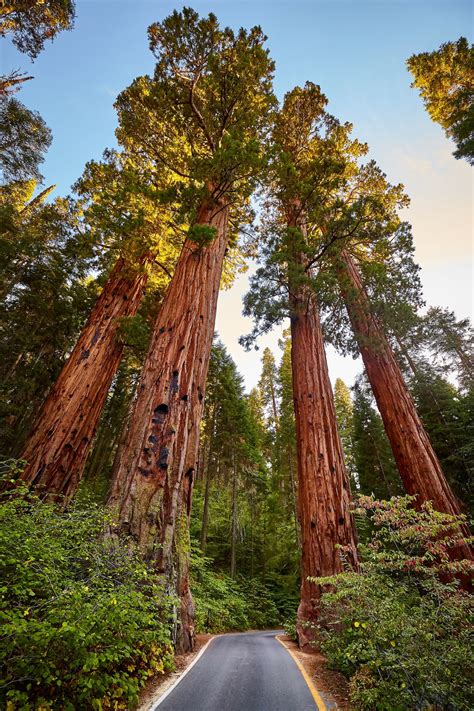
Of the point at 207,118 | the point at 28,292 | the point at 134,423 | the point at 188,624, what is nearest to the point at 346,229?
the point at 207,118

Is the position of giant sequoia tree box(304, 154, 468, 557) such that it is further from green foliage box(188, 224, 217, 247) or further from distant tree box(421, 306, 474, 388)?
distant tree box(421, 306, 474, 388)

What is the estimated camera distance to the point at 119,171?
956 centimetres

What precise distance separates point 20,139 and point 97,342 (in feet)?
29.4

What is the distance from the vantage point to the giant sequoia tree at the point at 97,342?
22.9 ft

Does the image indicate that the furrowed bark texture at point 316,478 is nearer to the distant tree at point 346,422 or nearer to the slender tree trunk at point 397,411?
the slender tree trunk at point 397,411

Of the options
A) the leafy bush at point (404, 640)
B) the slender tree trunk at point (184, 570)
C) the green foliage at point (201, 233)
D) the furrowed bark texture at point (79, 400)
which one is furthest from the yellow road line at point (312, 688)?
the green foliage at point (201, 233)

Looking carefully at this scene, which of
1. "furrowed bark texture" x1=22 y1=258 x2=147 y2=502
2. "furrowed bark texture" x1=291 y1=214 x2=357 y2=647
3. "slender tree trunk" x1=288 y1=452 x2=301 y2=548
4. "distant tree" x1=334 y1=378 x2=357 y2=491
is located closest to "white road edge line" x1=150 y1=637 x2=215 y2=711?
"furrowed bark texture" x1=291 y1=214 x2=357 y2=647

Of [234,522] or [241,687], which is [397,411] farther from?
[234,522]

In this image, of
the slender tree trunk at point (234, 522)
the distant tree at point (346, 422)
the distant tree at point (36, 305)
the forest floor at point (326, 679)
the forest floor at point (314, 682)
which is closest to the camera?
the forest floor at point (314, 682)

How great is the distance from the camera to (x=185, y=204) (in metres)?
7.12

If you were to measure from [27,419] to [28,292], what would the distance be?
646 centimetres

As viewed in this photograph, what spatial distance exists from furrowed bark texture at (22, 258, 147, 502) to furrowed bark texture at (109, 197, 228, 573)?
2.82 m

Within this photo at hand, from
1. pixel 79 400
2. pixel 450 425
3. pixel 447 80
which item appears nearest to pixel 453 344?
pixel 450 425

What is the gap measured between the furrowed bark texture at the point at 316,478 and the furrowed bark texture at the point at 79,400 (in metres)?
4.93
